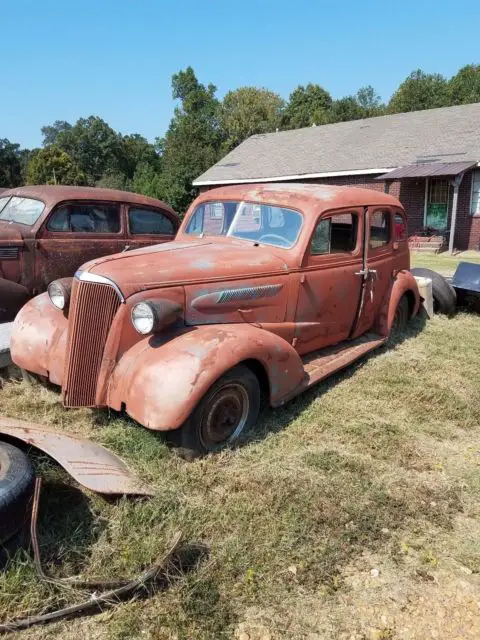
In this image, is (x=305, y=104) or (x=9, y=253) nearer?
(x=9, y=253)

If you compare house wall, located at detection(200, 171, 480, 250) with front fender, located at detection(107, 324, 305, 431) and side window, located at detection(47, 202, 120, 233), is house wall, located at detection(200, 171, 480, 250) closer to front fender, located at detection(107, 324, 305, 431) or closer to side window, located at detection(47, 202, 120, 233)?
side window, located at detection(47, 202, 120, 233)

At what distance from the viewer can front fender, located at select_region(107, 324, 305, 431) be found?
10.2 ft

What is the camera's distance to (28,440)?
2.77 metres

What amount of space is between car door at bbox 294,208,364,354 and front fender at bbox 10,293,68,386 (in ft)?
6.31

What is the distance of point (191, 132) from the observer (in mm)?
40250

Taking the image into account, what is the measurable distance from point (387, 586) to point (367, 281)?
10.5ft

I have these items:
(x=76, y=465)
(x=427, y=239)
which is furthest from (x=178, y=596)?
(x=427, y=239)

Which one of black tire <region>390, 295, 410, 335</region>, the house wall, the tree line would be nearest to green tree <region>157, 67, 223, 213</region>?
the tree line

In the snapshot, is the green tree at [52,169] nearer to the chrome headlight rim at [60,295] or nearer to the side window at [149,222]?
the side window at [149,222]

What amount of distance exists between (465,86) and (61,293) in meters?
50.8

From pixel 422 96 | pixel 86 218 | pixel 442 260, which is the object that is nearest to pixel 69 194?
pixel 86 218

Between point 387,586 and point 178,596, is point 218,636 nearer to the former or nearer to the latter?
point 178,596

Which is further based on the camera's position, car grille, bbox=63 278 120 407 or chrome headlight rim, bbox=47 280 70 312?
chrome headlight rim, bbox=47 280 70 312

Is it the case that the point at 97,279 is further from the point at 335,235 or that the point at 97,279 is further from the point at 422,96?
the point at 422,96
